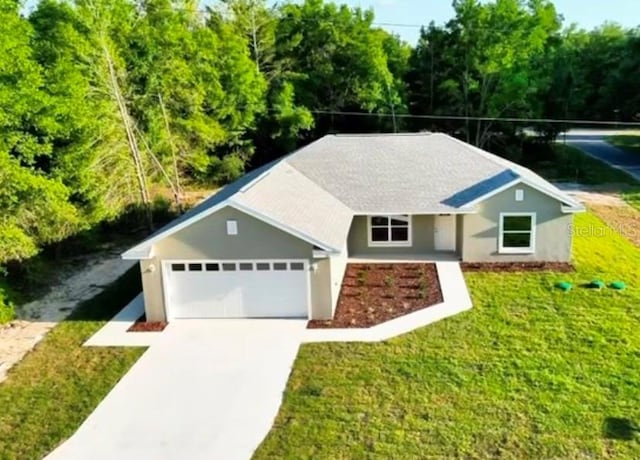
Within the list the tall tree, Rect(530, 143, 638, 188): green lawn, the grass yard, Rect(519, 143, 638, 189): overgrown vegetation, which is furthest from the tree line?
the grass yard

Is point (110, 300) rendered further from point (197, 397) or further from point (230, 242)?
point (197, 397)

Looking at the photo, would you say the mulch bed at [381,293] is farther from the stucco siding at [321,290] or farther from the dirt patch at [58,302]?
the dirt patch at [58,302]

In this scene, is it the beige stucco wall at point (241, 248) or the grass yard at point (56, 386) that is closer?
the grass yard at point (56, 386)

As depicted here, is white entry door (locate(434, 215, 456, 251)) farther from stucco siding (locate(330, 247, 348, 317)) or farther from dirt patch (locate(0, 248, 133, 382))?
dirt patch (locate(0, 248, 133, 382))

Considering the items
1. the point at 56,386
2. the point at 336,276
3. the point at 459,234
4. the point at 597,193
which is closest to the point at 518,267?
the point at 459,234

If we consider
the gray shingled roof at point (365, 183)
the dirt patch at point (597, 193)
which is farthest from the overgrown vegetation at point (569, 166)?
the gray shingled roof at point (365, 183)
